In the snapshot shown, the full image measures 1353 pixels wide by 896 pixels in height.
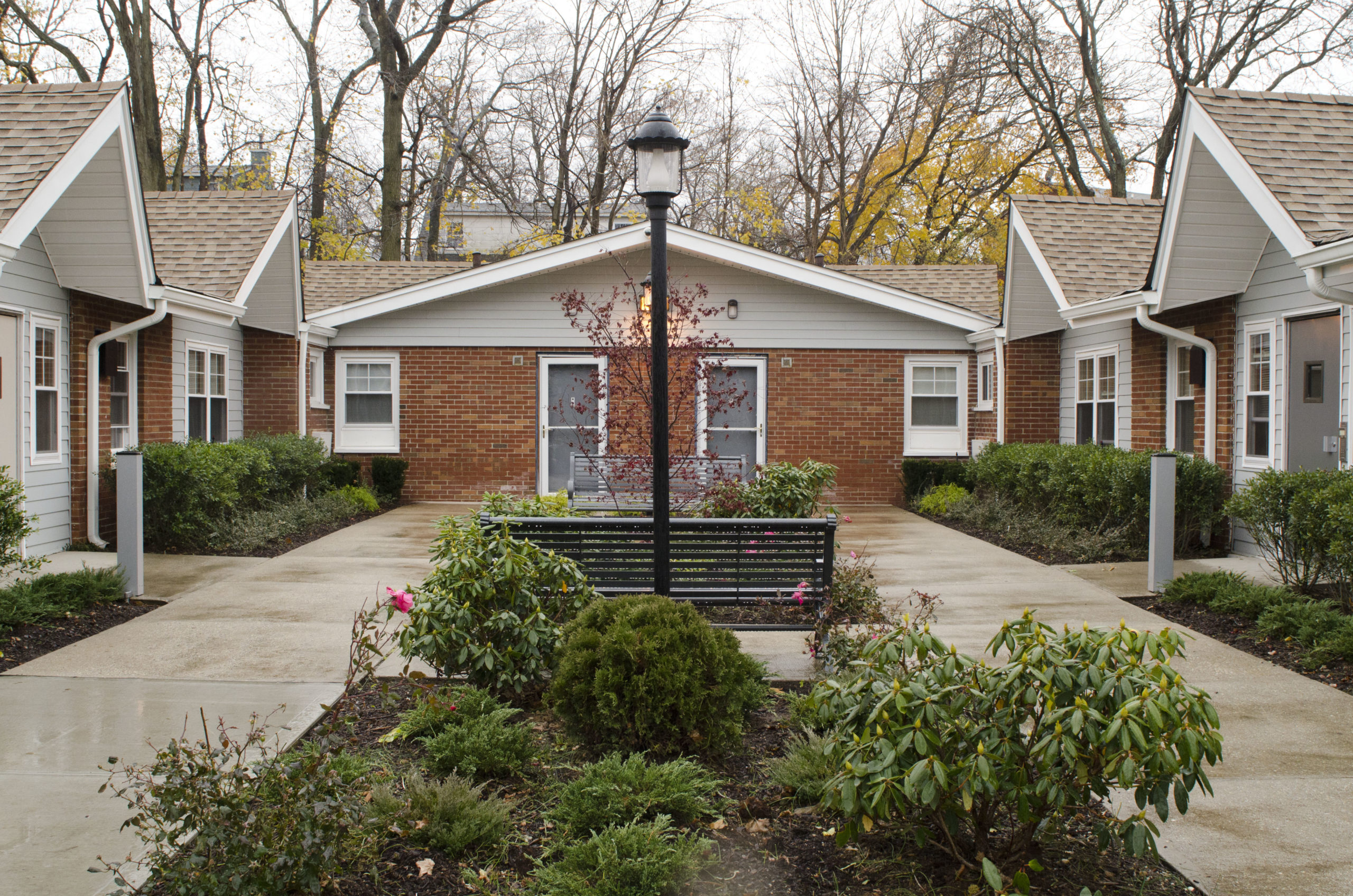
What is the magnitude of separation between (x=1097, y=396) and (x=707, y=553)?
31.0ft

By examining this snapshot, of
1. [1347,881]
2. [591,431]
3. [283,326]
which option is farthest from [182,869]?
[283,326]

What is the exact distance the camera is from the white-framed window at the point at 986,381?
1555 centimetres

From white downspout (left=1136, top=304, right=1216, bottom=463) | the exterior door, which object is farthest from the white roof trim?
the exterior door

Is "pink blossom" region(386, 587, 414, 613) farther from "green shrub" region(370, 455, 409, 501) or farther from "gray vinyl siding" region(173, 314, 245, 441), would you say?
"green shrub" region(370, 455, 409, 501)

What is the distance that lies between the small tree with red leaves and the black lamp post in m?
1.78

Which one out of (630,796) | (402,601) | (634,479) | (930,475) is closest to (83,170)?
(634,479)

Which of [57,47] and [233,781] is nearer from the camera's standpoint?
[233,781]

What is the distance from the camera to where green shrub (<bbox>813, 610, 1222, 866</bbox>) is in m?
2.80

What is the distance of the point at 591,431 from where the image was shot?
1172cm

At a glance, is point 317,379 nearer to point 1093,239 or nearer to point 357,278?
point 357,278

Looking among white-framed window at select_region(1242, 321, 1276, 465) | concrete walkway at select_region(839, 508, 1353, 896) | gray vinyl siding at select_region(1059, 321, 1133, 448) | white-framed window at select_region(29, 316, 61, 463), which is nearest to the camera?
concrete walkway at select_region(839, 508, 1353, 896)

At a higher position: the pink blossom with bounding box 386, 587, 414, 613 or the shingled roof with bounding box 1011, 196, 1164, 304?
the shingled roof with bounding box 1011, 196, 1164, 304

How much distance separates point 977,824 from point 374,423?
14.4 meters

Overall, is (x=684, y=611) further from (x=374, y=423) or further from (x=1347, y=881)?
(x=374, y=423)
